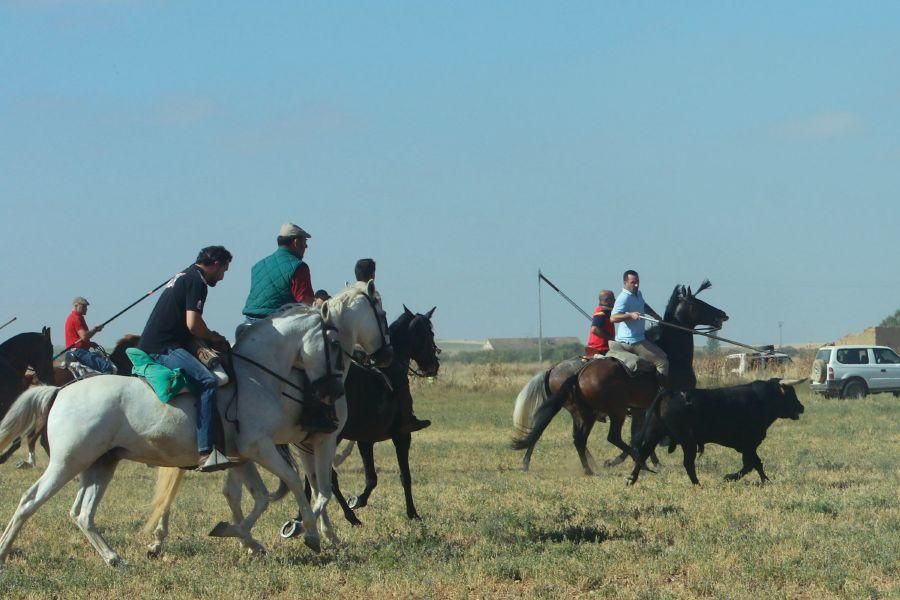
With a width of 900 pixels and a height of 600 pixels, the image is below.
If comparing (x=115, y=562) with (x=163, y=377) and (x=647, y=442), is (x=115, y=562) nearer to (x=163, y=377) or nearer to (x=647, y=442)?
(x=163, y=377)

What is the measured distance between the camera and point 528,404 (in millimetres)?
16750

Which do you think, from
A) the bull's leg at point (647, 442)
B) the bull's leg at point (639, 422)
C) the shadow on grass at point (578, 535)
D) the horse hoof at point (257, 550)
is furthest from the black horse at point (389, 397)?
the bull's leg at point (639, 422)

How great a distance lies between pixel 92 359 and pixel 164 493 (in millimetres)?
6501

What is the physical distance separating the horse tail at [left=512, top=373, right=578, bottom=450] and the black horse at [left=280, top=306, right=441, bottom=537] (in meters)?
4.55

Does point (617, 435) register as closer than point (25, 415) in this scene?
No

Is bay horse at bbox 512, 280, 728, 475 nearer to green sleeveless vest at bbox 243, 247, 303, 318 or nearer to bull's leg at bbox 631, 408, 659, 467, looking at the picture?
bull's leg at bbox 631, 408, 659, 467

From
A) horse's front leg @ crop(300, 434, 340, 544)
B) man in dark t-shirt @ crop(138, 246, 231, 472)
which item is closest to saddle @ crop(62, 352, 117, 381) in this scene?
horse's front leg @ crop(300, 434, 340, 544)

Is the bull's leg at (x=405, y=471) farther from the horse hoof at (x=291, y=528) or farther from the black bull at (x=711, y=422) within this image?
the black bull at (x=711, y=422)

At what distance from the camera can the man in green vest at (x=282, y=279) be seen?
408 inches

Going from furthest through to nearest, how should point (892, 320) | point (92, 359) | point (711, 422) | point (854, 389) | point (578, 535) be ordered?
1. point (892, 320)
2. point (854, 389)
3. point (92, 359)
4. point (711, 422)
5. point (578, 535)

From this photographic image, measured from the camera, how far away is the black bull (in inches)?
543

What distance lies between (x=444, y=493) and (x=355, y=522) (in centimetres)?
223

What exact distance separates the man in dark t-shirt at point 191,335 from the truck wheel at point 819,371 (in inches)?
1142

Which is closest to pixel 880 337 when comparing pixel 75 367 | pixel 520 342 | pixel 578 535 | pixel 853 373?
pixel 853 373
